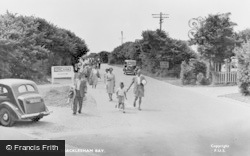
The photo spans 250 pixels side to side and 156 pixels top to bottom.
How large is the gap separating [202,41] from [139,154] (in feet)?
57.7

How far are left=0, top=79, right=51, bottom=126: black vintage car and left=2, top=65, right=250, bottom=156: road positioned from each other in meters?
0.27

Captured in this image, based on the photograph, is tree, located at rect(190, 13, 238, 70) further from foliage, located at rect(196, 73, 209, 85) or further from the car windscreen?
the car windscreen

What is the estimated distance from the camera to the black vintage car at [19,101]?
32.7 feet

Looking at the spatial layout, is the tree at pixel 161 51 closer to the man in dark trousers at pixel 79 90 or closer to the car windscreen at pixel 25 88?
the man in dark trousers at pixel 79 90

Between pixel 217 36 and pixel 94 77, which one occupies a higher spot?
pixel 217 36

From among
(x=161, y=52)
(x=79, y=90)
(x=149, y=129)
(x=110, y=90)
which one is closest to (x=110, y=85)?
(x=110, y=90)

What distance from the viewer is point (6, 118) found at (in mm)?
9836

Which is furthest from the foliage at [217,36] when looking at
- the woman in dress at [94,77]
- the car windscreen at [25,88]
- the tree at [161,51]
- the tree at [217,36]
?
the car windscreen at [25,88]

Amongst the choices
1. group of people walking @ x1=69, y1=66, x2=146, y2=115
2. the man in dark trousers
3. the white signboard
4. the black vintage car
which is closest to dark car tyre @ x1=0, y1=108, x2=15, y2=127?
the black vintage car

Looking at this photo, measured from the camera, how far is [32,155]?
8.79 meters

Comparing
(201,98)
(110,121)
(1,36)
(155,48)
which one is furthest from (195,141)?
(155,48)

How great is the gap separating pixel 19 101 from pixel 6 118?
0.62 meters

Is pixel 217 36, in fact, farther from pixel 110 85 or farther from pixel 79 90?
pixel 79 90

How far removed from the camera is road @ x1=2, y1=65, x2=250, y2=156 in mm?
9531
